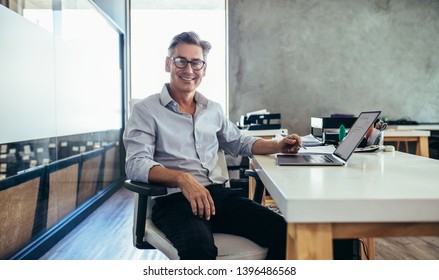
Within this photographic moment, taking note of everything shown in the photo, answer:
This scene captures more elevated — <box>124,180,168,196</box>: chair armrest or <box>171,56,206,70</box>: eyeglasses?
<box>171,56,206,70</box>: eyeglasses

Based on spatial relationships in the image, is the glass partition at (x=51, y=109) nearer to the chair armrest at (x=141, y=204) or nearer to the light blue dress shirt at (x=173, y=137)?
the light blue dress shirt at (x=173, y=137)

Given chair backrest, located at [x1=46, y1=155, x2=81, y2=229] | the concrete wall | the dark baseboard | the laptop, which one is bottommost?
the dark baseboard

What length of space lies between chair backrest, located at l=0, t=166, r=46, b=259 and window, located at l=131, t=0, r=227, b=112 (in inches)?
101

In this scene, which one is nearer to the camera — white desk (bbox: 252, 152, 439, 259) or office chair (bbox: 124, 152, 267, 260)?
white desk (bbox: 252, 152, 439, 259)

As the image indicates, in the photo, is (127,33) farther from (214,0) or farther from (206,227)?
(206,227)

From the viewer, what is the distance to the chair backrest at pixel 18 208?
1.81 meters

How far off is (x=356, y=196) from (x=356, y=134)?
60cm

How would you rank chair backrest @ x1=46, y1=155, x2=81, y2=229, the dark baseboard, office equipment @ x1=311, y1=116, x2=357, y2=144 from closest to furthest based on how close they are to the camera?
office equipment @ x1=311, y1=116, x2=357, y2=144, the dark baseboard, chair backrest @ x1=46, y1=155, x2=81, y2=229

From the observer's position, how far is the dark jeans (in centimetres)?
100

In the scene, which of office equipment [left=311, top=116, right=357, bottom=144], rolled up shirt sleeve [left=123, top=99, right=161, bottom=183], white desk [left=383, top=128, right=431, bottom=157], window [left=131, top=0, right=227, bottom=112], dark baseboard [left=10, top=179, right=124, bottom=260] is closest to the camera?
rolled up shirt sleeve [left=123, top=99, right=161, bottom=183]

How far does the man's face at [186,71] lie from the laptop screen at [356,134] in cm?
58

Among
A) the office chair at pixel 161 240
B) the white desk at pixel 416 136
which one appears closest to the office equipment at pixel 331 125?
the white desk at pixel 416 136

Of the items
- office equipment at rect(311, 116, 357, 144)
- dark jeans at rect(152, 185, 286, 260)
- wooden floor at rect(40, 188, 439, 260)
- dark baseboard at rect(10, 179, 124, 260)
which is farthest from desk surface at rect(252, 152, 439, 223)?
dark baseboard at rect(10, 179, 124, 260)

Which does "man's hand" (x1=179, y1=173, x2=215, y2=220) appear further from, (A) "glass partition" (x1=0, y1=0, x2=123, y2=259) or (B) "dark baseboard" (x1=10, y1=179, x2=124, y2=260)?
(B) "dark baseboard" (x1=10, y1=179, x2=124, y2=260)
